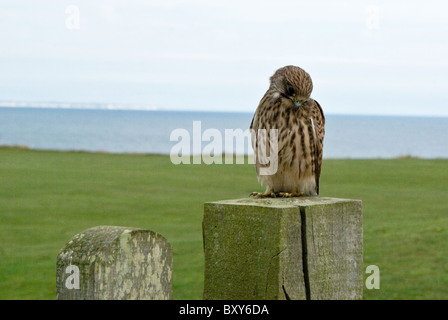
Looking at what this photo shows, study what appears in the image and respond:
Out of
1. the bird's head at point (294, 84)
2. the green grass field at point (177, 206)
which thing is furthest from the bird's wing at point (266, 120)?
the green grass field at point (177, 206)

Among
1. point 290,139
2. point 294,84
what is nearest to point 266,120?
point 290,139

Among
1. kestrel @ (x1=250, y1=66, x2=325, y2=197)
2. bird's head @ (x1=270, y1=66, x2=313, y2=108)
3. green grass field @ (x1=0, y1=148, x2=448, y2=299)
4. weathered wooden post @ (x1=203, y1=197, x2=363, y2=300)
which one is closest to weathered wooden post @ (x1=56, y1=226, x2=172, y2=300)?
weathered wooden post @ (x1=203, y1=197, x2=363, y2=300)

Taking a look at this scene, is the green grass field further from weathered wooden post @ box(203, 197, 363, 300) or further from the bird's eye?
weathered wooden post @ box(203, 197, 363, 300)

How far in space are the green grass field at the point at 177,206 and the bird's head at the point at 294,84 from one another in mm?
5323

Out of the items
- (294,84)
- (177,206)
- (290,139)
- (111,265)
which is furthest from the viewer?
(177,206)

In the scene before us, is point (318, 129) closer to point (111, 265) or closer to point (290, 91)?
point (290, 91)

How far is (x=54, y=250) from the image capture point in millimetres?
11078

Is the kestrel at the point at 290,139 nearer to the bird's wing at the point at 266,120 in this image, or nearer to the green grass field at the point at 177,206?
the bird's wing at the point at 266,120

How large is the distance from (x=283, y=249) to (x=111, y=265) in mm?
734

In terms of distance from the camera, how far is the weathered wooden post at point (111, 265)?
203 cm

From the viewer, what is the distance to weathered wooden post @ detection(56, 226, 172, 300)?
203 cm

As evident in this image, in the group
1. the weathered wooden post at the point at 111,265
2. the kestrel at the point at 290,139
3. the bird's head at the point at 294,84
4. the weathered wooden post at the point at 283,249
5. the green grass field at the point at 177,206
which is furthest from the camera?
the green grass field at the point at 177,206

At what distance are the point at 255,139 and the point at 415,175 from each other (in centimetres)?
1831

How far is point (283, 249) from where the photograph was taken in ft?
8.14
